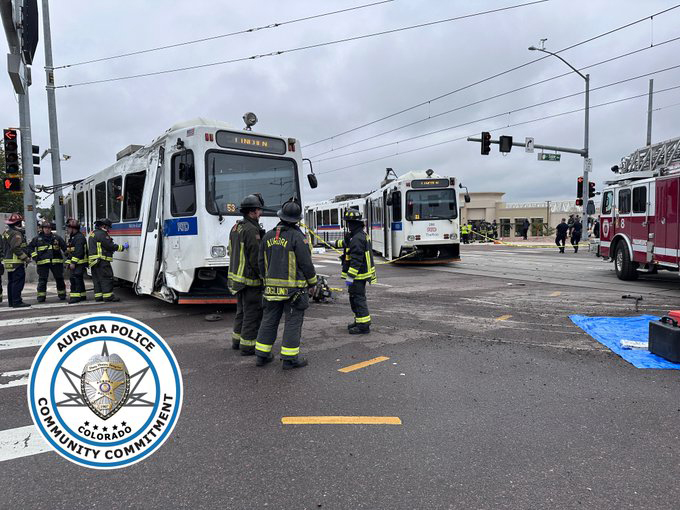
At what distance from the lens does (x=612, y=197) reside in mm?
12828

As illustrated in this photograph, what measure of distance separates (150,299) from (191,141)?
4.44m

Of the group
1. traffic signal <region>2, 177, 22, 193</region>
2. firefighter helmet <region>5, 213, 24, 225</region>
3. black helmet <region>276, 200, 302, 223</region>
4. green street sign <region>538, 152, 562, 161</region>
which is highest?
green street sign <region>538, 152, 562, 161</region>

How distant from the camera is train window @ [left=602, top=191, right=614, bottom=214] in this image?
12883 millimetres

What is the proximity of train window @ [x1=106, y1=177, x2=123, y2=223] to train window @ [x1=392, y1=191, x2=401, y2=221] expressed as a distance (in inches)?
372

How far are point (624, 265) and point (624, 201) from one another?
168 cm

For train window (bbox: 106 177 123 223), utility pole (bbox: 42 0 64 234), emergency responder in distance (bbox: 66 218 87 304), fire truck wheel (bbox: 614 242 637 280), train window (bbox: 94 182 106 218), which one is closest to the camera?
emergency responder in distance (bbox: 66 218 87 304)

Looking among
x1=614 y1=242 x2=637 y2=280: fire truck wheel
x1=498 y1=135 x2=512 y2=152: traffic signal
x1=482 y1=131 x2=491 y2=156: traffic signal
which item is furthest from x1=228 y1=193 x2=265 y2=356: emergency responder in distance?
x1=498 y1=135 x2=512 y2=152: traffic signal

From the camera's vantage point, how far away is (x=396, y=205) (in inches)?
657

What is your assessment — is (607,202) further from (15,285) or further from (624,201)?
(15,285)

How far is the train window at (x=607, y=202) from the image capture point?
507 inches

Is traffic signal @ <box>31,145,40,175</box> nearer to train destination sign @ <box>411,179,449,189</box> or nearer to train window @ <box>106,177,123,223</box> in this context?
train window @ <box>106,177,123,223</box>

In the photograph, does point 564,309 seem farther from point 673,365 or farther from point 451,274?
point 451,274

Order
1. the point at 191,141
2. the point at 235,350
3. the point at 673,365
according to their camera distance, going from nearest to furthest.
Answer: the point at 673,365 → the point at 235,350 → the point at 191,141

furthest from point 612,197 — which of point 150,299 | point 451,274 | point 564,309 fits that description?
point 150,299
